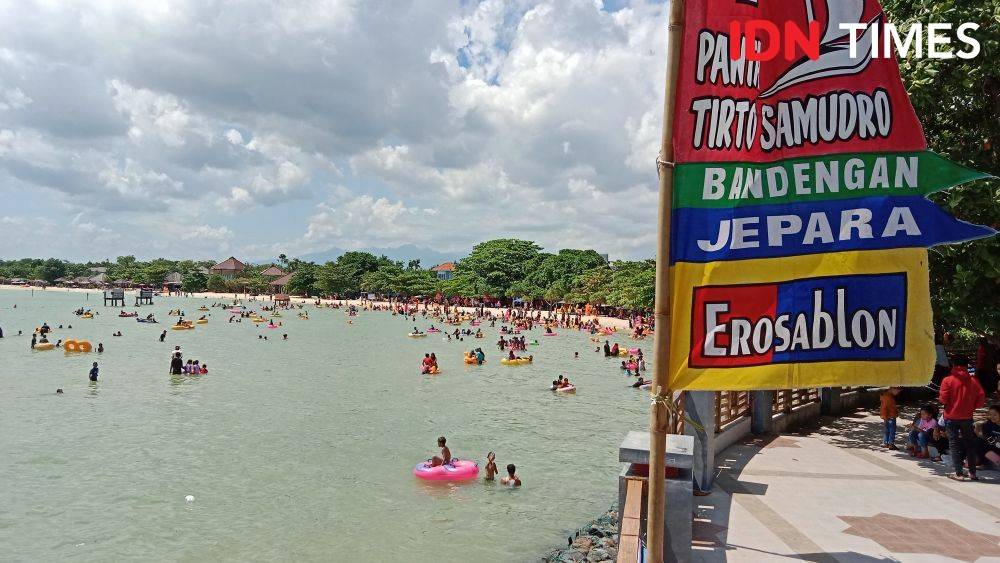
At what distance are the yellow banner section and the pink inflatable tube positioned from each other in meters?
12.9

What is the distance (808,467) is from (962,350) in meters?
19.6

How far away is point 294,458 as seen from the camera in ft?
62.4

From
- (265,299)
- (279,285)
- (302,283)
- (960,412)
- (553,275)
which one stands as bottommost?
(960,412)

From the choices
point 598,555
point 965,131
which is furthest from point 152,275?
point 965,131

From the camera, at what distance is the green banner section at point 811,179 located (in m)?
4.31

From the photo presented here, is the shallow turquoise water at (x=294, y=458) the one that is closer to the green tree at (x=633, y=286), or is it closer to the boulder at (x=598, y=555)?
the boulder at (x=598, y=555)

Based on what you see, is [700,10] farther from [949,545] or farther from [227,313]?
[227,313]

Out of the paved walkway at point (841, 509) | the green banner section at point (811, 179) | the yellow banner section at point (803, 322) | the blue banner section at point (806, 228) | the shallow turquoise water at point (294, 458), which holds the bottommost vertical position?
the shallow turquoise water at point (294, 458)

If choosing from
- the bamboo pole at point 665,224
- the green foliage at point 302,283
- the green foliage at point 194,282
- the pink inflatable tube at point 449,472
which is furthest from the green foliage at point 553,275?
the green foliage at point 194,282

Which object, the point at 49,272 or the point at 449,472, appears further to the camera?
the point at 49,272

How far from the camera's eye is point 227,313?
94.0m

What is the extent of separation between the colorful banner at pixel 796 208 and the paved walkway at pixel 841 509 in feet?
14.9

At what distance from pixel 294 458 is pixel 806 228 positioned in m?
17.9

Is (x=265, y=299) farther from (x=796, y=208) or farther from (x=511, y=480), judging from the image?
(x=796, y=208)
